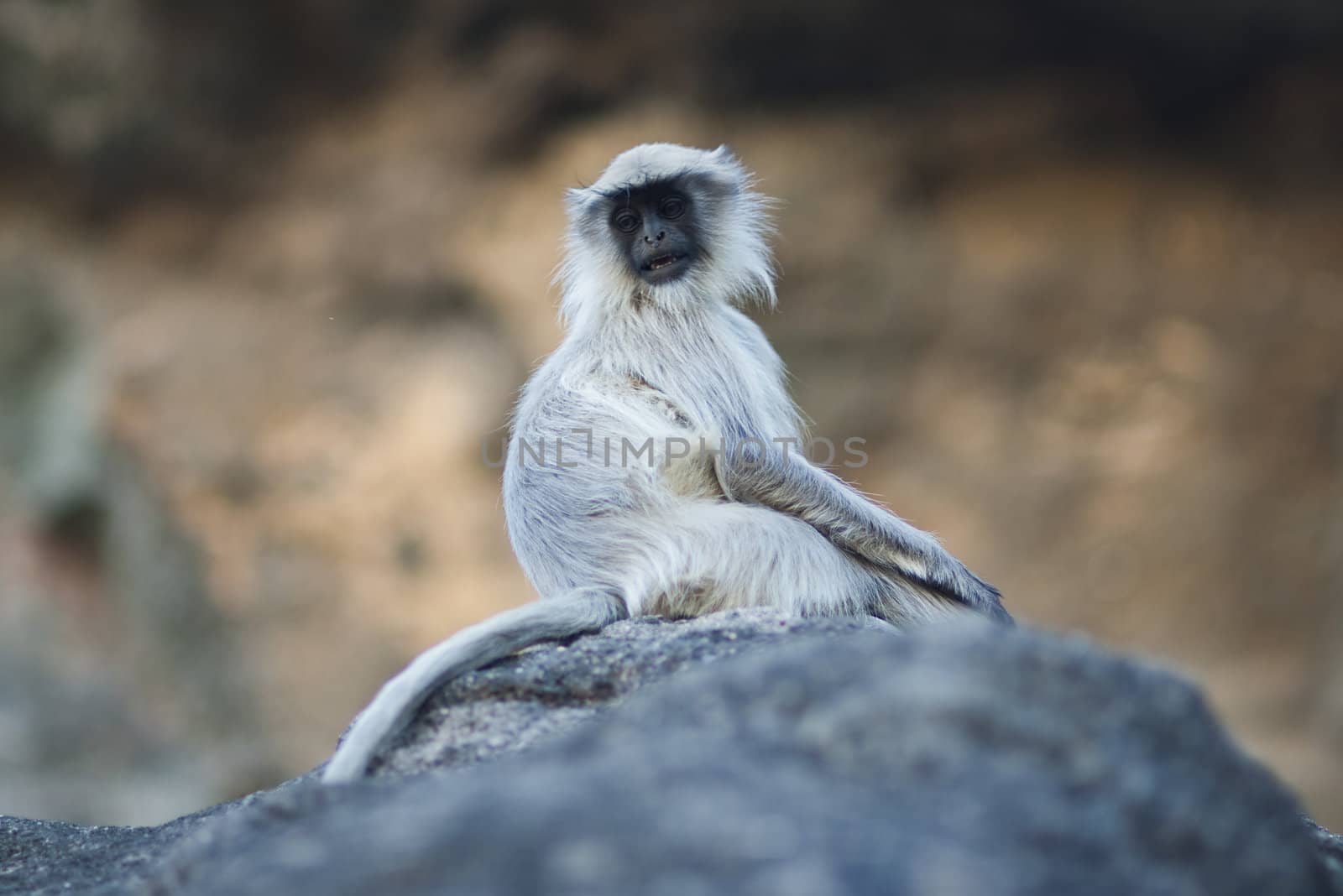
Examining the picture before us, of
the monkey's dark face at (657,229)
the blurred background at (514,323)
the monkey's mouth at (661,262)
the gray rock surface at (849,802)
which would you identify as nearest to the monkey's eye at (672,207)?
the monkey's dark face at (657,229)

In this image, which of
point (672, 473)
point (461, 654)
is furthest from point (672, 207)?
point (461, 654)

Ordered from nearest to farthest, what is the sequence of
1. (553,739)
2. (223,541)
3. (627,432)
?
(553,739)
(627,432)
(223,541)

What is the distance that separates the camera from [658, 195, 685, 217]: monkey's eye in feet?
15.4

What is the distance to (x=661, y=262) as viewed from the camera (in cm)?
457

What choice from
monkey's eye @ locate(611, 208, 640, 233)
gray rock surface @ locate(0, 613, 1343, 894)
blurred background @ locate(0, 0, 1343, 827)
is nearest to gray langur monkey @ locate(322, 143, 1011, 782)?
monkey's eye @ locate(611, 208, 640, 233)

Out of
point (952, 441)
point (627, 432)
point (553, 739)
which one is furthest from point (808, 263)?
point (553, 739)

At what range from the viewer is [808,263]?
9109 mm

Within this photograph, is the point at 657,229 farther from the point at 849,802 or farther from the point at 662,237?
the point at 849,802

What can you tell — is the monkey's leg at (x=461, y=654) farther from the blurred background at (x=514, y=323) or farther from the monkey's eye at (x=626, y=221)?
the blurred background at (x=514, y=323)

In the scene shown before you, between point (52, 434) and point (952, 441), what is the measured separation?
6.43 meters

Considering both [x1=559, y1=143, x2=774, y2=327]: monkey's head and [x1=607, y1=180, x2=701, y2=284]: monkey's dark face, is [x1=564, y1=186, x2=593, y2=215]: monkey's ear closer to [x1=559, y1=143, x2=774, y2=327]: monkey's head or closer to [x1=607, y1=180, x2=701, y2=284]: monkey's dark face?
[x1=559, y1=143, x2=774, y2=327]: monkey's head

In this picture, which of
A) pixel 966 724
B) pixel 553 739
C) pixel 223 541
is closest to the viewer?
pixel 966 724

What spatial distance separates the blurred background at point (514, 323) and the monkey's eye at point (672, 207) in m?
4.18

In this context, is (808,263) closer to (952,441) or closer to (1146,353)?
(952,441)
